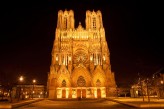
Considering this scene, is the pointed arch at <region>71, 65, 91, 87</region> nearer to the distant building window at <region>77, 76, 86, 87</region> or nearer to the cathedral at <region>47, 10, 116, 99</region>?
the cathedral at <region>47, 10, 116, 99</region>

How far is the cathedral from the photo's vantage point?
49.3m

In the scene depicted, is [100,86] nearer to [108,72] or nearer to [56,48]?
[108,72]

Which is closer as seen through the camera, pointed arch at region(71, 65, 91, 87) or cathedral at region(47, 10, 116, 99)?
cathedral at region(47, 10, 116, 99)

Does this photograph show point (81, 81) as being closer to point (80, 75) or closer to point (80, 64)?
point (80, 75)

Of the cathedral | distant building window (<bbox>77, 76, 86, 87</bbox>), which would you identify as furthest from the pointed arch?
distant building window (<bbox>77, 76, 86, 87</bbox>)

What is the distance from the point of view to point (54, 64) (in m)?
51.4

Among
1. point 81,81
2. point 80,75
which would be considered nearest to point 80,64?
point 80,75

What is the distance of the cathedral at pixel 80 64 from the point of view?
49.3 m

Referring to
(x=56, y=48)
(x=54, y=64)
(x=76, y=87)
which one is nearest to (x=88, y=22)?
(x=56, y=48)

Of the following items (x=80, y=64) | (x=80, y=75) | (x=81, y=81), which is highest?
(x=80, y=64)

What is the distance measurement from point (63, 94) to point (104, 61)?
15.6 m

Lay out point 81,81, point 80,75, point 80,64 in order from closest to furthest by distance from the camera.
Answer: point 81,81, point 80,75, point 80,64

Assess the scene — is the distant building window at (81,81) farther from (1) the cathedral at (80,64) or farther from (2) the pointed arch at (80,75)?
(2) the pointed arch at (80,75)

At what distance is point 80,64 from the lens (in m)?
51.4
